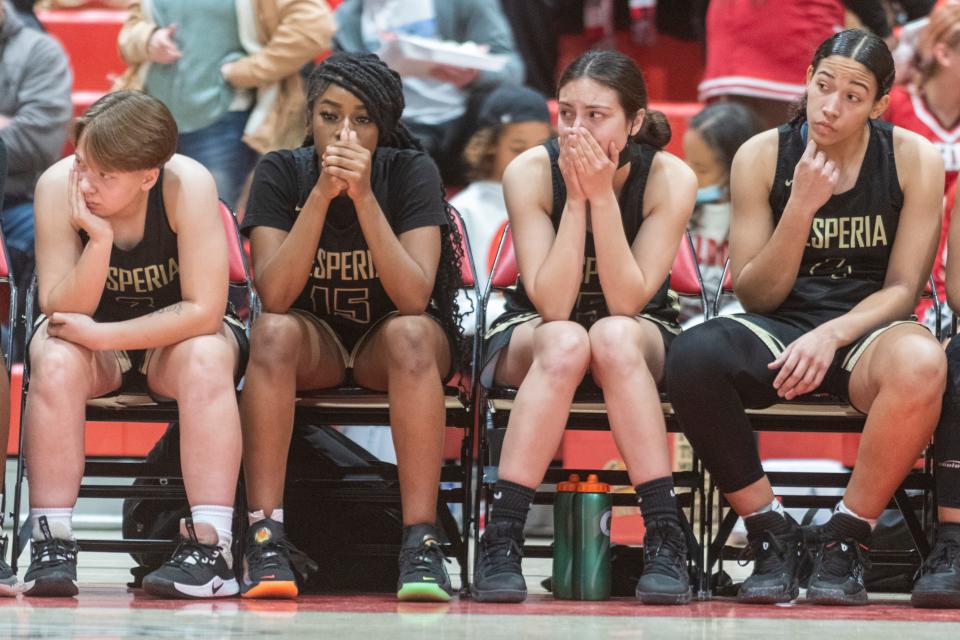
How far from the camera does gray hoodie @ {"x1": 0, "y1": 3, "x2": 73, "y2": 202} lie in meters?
5.41

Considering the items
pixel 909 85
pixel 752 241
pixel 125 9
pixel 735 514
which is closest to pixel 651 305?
pixel 752 241

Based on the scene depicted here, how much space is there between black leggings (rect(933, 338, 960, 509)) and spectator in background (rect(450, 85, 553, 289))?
7.63 feet

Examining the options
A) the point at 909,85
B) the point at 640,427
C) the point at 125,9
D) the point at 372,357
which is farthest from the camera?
the point at 125,9

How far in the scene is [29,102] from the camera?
546 cm

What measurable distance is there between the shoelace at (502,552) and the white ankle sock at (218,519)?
0.55m

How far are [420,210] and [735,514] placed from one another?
995 millimetres

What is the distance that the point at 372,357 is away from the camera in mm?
3363

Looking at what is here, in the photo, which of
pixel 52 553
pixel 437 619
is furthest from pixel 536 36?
pixel 437 619

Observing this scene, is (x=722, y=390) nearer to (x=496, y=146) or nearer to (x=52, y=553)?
(x=52, y=553)

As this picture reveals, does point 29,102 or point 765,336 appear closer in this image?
point 765,336

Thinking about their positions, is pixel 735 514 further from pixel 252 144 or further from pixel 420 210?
pixel 252 144

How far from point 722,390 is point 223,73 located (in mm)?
2923

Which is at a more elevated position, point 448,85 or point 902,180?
point 448,85

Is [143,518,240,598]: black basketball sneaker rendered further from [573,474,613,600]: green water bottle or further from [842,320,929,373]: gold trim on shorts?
[842,320,929,373]: gold trim on shorts
